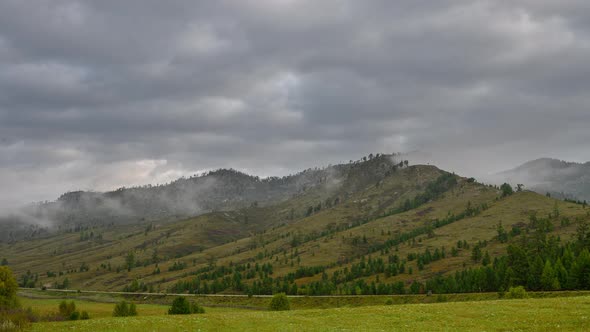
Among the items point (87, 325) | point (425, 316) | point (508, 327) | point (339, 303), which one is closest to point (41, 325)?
point (87, 325)

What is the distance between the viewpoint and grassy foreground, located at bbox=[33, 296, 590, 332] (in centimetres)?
4469

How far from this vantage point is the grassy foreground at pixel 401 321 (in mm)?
44688

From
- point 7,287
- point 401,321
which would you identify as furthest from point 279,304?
point 7,287

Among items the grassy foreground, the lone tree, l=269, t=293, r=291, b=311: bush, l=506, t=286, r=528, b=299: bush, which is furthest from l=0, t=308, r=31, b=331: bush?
l=506, t=286, r=528, b=299: bush

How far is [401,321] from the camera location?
49.5m

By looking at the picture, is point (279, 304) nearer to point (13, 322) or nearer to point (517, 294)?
point (517, 294)

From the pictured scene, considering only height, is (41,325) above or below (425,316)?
above

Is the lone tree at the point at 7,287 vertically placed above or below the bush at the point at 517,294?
above

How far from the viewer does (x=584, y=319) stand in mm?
43719

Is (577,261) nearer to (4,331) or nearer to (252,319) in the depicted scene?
(252,319)

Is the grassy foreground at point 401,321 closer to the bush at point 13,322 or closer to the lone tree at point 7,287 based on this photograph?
the bush at point 13,322

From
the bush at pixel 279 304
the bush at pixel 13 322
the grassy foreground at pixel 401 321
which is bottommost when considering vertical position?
the bush at pixel 279 304

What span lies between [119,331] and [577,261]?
147 meters

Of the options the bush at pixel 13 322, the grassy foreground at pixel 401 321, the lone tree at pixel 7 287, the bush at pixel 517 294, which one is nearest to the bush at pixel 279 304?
the grassy foreground at pixel 401 321
